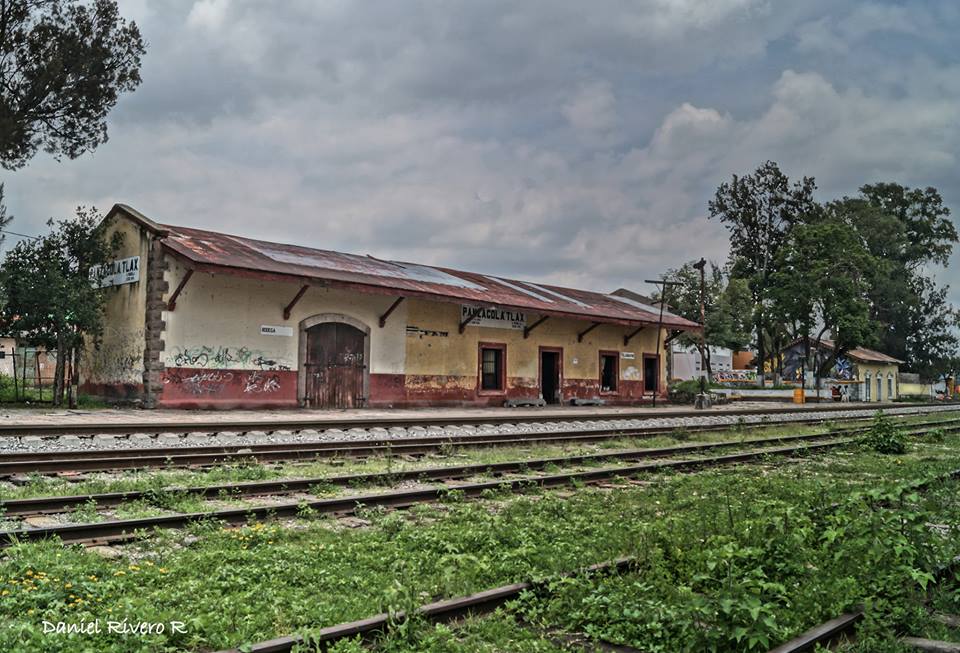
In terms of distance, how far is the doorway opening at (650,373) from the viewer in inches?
→ 1410

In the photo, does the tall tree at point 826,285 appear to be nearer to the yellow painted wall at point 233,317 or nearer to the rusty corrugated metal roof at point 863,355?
the rusty corrugated metal roof at point 863,355

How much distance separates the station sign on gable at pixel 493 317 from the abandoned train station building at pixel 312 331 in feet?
0.17

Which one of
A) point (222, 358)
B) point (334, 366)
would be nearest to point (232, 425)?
point (222, 358)

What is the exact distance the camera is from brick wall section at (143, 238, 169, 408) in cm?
1970

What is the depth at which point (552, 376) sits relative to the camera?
31109mm

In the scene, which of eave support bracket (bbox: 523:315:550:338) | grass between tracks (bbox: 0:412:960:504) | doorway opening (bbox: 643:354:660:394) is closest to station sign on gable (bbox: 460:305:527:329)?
eave support bracket (bbox: 523:315:550:338)

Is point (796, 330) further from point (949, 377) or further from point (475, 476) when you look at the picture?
point (475, 476)

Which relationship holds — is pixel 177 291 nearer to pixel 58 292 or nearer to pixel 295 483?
pixel 58 292

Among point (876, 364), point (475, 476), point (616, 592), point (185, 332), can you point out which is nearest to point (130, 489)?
point (475, 476)

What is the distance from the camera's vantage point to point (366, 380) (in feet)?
79.4

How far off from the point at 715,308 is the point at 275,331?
125 ft

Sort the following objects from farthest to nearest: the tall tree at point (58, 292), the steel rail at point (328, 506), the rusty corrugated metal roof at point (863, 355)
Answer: the rusty corrugated metal roof at point (863, 355) < the tall tree at point (58, 292) < the steel rail at point (328, 506)

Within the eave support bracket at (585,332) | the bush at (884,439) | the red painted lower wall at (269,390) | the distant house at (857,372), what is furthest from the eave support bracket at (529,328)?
the distant house at (857,372)

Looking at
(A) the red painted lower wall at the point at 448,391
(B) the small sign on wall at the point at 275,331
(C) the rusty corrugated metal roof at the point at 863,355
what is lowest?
(A) the red painted lower wall at the point at 448,391
